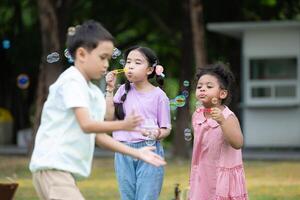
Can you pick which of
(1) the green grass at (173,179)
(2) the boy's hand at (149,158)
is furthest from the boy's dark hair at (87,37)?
(1) the green grass at (173,179)

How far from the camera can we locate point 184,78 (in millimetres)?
19750

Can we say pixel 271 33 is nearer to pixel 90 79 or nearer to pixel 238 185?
pixel 238 185

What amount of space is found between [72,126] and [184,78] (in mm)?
14833

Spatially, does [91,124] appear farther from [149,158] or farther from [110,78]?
[110,78]

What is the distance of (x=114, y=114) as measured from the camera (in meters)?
7.02

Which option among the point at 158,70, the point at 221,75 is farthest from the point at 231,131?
A: the point at 158,70

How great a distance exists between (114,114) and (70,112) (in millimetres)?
2054

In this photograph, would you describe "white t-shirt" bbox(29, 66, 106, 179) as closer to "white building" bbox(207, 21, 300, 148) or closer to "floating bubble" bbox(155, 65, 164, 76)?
"floating bubble" bbox(155, 65, 164, 76)

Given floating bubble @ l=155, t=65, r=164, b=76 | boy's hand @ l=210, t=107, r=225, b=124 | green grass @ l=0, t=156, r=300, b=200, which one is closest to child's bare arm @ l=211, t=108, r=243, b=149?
boy's hand @ l=210, t=107, r=225, b=124

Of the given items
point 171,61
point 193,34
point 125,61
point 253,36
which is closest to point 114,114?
point 125,61

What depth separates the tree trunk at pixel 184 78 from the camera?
1952cm

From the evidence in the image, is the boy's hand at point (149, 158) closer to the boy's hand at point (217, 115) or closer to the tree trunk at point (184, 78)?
the boy's hand at point (217, 115)

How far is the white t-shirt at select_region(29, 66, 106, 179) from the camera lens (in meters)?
4.95

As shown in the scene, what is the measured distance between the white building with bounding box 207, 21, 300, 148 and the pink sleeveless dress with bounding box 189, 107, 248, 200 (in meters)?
16.2
